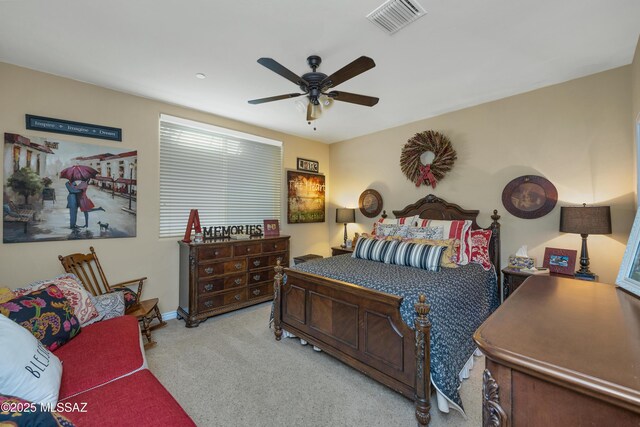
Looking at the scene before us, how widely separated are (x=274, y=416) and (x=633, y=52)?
4.14 metres

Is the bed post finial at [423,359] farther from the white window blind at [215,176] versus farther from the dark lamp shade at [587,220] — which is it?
the white window blind at [215,176]

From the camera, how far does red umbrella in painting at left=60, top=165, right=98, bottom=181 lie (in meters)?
2.76

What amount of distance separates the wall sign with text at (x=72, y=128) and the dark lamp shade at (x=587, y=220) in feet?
15.6

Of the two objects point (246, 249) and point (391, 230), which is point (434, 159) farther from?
point (246, 249)

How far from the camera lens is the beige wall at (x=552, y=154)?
2.57 metres

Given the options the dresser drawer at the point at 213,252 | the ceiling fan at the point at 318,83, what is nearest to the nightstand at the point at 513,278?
the ceiling fan at the point at 318,83

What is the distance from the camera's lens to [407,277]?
2373 millimetres

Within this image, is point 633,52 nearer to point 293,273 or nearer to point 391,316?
point 391,316

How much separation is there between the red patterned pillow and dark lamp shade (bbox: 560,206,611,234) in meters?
0.69

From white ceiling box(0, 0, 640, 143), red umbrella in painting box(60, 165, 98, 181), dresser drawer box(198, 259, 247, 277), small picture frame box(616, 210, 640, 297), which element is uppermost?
white ceiling box(0, 0, 640, 143)

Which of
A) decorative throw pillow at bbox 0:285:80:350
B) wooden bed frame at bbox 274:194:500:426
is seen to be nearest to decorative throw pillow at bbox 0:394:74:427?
decorative throw pillow at bbox 0:285:80:350

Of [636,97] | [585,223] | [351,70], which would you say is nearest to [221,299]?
[351,70]

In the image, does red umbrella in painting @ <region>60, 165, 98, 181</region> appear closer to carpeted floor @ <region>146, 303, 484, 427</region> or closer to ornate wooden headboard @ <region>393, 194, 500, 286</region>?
carpeted floor @ <region>146, 303, 484, 427</region>

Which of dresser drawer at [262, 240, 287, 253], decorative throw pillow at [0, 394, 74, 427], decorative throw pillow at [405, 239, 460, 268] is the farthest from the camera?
dresser drawer at [262, 240, 287, 253]
